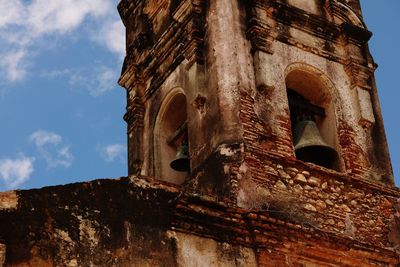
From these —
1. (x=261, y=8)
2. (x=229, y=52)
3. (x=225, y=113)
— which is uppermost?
(x=261, y=8)

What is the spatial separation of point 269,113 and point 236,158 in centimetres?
84

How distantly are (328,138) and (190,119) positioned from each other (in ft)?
5.23

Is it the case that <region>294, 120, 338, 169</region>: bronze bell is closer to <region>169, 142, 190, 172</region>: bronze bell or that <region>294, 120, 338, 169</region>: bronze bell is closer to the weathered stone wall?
the weathered stone wall

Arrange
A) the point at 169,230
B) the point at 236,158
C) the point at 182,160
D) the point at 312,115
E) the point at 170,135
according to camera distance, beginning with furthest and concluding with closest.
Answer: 1. the point at 170,135
2. the point at 312,115
3. the point at 182,160
4. the point at 236,158
5. the point at 169,230

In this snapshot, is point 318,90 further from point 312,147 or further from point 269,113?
point 269,113

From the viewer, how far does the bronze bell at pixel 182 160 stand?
10.1 meters

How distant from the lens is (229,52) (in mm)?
9875

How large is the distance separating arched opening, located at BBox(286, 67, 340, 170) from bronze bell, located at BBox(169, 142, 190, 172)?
119cm

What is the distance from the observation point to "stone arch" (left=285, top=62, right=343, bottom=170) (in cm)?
1039

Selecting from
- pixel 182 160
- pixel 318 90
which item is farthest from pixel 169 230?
pixel 318 90

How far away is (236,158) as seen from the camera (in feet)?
29.9

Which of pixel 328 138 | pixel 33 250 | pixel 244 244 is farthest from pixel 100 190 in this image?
pixel 328 138

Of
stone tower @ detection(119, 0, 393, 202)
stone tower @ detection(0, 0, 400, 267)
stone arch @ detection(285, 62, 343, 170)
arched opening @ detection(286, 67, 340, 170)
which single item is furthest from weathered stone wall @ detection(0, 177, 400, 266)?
stone arch @ detection(285, 62, 343, 170)

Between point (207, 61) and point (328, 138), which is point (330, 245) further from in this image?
point (207, 61)
